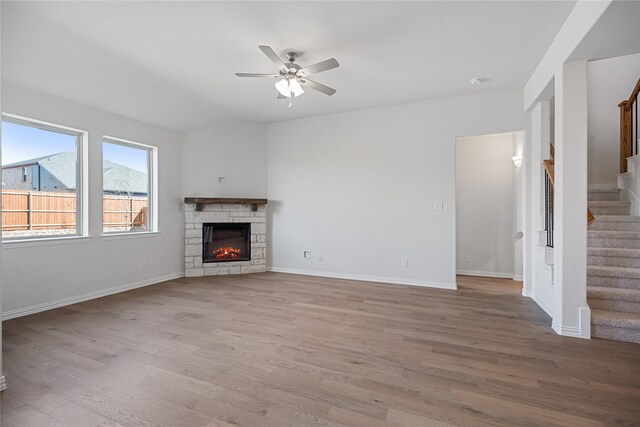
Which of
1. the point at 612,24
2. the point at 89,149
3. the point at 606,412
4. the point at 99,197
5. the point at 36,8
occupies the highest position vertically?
the point at 36,8

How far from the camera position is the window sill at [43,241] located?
3.17 meters

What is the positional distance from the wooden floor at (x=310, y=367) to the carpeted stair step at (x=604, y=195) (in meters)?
2.09

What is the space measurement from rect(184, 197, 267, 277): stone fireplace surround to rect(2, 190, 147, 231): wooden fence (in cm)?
102

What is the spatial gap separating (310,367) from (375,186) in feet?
11.0

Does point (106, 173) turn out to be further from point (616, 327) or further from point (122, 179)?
point (616, 327)

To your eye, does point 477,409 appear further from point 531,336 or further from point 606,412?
point 531,336

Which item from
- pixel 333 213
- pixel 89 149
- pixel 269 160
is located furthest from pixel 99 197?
pixel 333 213

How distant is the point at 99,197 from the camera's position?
404 cm

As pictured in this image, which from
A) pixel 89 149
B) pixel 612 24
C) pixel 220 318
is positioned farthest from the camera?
pixel 89 149

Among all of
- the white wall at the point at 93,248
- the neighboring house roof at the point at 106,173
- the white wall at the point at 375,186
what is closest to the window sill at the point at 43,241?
the white wall at the point at 93,248

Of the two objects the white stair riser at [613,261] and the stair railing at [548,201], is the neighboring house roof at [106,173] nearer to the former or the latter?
the stair railing at [548,201]

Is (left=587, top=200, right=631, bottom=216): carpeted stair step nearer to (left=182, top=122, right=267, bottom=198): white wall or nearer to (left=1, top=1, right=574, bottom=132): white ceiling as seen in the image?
(left=1, top=1, right=574, bottom=132): white ceiling

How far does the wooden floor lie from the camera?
5.65ft

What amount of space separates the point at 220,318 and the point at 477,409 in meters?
2.53
